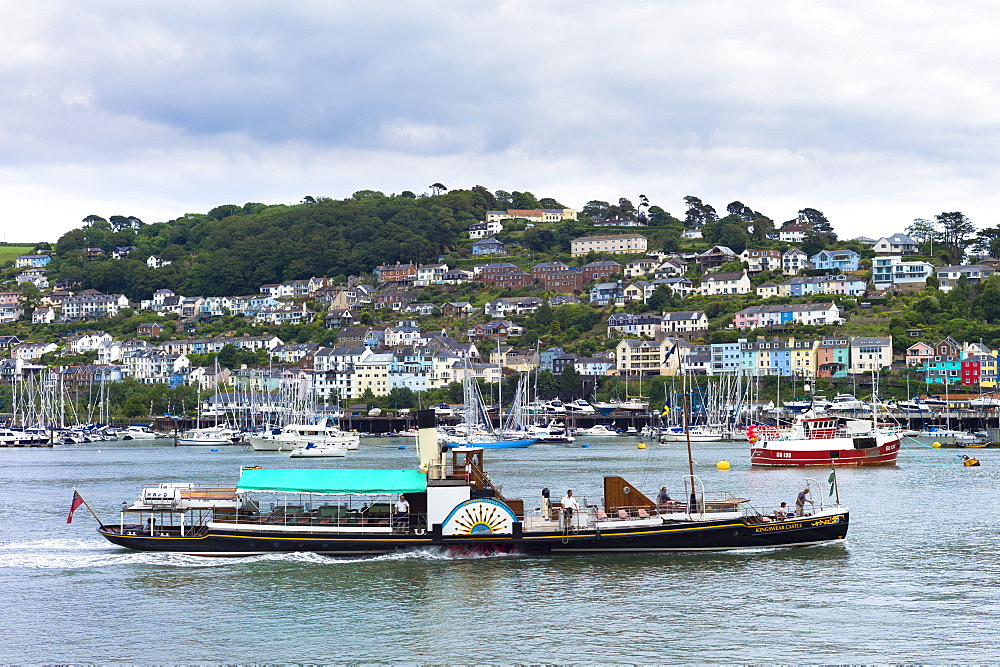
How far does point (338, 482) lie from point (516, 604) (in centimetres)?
879

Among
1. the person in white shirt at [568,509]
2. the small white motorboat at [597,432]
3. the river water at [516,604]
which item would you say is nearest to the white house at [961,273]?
the small white motorboat at [597,432]

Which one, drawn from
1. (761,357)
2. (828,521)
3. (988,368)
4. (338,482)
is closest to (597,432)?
(761,357)

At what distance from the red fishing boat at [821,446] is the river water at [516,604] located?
96.5 ft

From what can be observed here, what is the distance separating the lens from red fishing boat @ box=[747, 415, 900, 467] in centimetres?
8144

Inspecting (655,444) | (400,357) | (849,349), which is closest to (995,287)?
(849,349)

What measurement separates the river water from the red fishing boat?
2943cm

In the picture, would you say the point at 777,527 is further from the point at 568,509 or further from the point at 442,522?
the point at 442,522

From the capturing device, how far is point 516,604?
3338 centimetres

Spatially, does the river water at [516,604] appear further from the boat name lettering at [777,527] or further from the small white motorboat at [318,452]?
the small white motorboat at [318,452]

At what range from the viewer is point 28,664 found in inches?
1101

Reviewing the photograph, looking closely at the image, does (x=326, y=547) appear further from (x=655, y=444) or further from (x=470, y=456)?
(x=655, y=444)

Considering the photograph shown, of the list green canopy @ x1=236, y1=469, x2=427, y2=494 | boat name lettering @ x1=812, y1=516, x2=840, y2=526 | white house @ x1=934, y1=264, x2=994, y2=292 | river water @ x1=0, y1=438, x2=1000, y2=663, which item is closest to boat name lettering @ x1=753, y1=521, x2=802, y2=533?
boat name lettering @ x1=812, y1=516, x2=840, y2=526

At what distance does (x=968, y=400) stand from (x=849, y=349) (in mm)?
21846

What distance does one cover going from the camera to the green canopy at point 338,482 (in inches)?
1529
